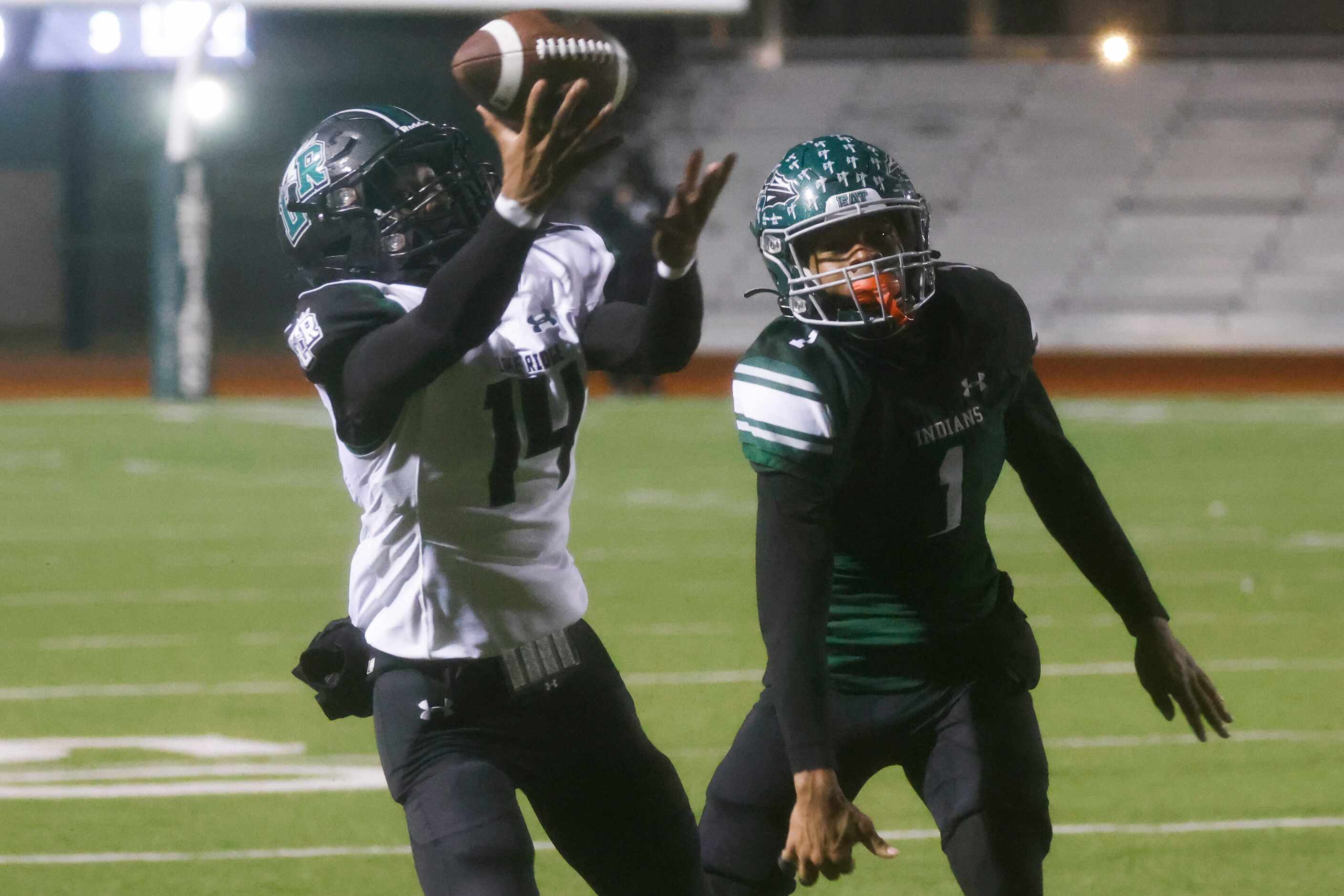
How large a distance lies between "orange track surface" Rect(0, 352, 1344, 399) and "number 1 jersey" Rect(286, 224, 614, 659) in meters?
18.5

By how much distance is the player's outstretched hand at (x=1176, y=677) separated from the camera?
3420 millimetres

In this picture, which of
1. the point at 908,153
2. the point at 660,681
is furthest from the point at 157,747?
the point at 908,153

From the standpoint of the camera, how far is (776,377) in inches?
122

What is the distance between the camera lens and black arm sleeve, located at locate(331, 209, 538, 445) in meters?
2.69

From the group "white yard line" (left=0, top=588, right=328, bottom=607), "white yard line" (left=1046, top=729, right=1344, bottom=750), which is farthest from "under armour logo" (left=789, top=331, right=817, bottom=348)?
"white yard line" (left=0, top=588, right=328, bottom=607)

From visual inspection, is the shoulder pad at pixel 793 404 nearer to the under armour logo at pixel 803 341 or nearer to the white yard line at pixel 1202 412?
the under armour logo at pixel 803 341

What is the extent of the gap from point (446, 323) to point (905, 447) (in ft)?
2.69

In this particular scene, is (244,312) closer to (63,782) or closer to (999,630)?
(63,782)

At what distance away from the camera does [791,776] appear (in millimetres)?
3287

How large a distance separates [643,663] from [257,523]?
14.6 ft

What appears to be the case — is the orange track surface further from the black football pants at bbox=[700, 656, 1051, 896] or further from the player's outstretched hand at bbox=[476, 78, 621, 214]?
the player's outstretched hand at bbox=[476, 78, 621, 214]

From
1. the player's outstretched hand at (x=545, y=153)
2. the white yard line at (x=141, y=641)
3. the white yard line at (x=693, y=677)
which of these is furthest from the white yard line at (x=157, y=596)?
the player's outstretched hand at (x=545, y=153)

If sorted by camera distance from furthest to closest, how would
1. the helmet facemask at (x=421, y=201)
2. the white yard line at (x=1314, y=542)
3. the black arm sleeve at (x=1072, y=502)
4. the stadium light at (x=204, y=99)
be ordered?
the stadium light at (x=204, y=99), the white yard line at (x=1314, y=542), the black arm sleeve at (x=1072, y=502), the helmet facemask at (x=421, y=201)

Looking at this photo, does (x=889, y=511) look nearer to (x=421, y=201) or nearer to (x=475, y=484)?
(x=475, y=484)
